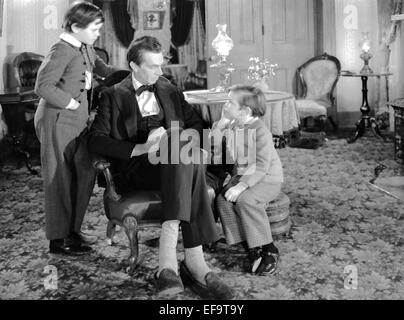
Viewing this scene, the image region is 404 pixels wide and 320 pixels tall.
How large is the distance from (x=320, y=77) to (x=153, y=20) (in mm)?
4188

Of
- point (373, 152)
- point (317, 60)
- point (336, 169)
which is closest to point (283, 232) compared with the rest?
point (336, 169)

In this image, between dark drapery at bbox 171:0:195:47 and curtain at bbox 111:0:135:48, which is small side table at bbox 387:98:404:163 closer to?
dark drapery at bbox 171:0:195:47

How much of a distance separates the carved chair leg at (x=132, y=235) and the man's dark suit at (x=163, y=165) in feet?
0.74

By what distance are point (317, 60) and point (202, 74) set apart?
354 centimetres

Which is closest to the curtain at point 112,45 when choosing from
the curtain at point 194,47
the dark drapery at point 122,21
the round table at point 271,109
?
the dark drapery at point 122,21

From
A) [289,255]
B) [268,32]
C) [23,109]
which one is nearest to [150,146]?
[289,255]

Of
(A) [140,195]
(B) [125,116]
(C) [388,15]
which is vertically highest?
(C) [388,15]

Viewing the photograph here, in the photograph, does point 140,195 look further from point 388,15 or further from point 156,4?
point 156,4

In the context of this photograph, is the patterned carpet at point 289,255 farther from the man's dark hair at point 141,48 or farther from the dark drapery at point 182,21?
the dark drapery at point 182,21

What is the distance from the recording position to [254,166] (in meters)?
3.01

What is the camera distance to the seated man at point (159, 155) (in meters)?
2.61

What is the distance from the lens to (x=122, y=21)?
33.2 feet

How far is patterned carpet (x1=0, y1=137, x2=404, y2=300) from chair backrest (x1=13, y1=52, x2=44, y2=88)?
2255 mm

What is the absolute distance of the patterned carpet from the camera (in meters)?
2.66
